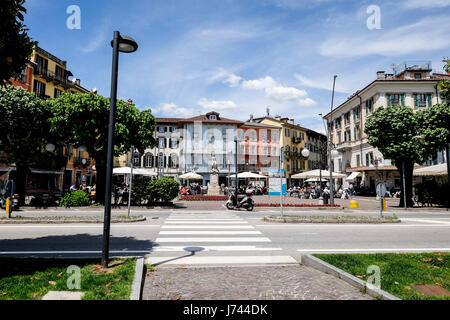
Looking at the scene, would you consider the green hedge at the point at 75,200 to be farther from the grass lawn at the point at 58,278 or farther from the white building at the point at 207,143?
the white building at the point at 207,143

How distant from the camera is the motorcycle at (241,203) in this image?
18.2 meters

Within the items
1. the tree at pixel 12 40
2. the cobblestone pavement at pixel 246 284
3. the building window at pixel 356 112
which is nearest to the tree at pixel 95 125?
the tree at pixel 12 40

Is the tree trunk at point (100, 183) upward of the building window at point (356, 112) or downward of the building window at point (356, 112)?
downward

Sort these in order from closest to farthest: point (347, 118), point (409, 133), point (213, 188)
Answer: point (409, 133) → point (213, 188) → point (347, 118)

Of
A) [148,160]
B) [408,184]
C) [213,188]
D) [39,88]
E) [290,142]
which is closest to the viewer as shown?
[408,184]

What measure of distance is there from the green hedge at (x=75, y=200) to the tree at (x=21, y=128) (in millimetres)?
3412

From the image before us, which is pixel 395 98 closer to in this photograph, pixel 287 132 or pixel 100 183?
pixel 287 132

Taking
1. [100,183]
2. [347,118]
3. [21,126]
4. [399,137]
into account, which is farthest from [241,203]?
[347,118]

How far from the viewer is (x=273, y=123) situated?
58.4m

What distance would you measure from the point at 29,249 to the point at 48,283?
3.62 metres

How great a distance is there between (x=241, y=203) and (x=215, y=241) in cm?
1016

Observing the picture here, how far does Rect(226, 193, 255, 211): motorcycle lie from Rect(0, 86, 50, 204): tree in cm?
1461

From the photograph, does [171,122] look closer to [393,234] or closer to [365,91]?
[365,91]

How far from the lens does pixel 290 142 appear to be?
60781 millimetres
